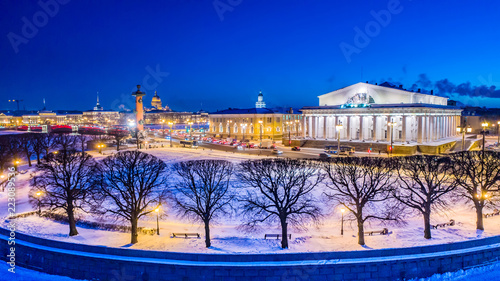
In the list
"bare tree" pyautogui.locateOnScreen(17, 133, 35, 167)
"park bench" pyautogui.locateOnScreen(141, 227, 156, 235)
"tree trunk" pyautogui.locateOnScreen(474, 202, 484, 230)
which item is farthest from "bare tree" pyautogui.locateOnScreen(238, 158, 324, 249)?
"bare tree" pyautogui.locateOnScreen(17, 133, 35, 167)

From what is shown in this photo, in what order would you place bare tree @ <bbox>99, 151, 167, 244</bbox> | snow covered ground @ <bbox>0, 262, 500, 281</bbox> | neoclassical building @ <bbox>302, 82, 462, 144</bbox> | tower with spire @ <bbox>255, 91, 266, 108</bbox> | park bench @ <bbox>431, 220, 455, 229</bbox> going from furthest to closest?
tower with spire @ <bbox>255, 91, 266, 108</bbox>, neoclassical building @ <bbox>302, 82, 462, 144</bbox>, park bench @ <bbox>431, 220, 455, 229</bbox>, bare tree @ <bbox>99, 151, 167, 244</bbox>, snow covered ground @ <bbox>0, 262, 500, 281</bbox>

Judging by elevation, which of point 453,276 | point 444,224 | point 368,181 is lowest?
point 453,276

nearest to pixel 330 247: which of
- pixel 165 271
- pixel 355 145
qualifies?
pixel 165 271

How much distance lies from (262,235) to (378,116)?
49357mm

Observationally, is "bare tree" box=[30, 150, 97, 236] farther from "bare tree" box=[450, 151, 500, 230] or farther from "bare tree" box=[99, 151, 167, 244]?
"bare tree" box=[450, 151, 500, 230]

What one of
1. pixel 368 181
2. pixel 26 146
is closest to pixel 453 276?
pixel 368 181

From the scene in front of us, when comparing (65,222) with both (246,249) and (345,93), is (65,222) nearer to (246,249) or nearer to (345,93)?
(246,249)

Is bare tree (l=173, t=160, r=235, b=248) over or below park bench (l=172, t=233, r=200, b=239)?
over

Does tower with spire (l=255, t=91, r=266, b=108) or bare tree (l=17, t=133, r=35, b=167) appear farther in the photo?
tower with spire (l=255, t=91, r=266, b=108)

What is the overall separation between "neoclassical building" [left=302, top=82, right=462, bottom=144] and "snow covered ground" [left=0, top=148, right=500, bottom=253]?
120 ft

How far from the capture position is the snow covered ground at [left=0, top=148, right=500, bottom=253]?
2266cm

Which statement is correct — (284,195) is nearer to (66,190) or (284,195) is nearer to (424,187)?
(424,187)

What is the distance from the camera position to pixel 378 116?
67.1 meters

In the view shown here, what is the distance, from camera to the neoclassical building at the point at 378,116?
6400 cm
